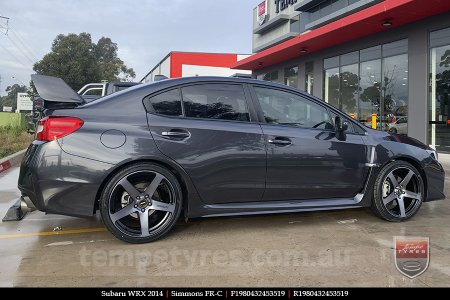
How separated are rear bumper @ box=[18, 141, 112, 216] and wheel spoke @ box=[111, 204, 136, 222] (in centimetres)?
21

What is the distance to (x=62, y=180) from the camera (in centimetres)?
352

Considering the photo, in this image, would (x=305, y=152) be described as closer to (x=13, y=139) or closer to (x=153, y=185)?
(x=153, y=185)

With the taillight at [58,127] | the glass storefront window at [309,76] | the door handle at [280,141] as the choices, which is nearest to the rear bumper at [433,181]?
the door handle at [280,141]

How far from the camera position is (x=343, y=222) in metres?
4.65

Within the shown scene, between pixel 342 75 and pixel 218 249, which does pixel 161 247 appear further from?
pixel 342 75

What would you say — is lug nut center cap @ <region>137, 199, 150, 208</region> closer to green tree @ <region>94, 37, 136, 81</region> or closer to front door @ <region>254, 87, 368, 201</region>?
front door @ <region>254, 87, 368, 201</region>

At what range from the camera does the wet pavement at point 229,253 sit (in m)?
3.01

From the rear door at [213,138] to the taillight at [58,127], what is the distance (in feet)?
2.18

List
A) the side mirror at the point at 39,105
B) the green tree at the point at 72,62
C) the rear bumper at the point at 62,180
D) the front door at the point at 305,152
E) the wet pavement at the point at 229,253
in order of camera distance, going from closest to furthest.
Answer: the wet pavement at the point at 229,253
the rear bumper at the point at 62,180
the front door at the point at 305,152
the side mirror at the point at 39,105
the green tree at the point at 72,62

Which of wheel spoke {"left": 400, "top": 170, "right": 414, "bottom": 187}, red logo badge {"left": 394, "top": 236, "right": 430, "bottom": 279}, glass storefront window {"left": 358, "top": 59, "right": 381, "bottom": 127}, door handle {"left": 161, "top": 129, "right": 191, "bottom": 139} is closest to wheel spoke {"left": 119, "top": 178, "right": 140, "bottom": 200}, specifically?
door handle {"left": 161, "top": 129, "right": 191, "bottom": 139}

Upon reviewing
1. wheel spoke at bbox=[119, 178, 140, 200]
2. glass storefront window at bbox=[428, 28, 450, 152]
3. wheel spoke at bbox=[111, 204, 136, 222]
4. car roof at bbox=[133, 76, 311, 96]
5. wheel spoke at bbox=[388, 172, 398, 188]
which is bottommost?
wheel spoke at bbox=[111, 204, 136, 222]

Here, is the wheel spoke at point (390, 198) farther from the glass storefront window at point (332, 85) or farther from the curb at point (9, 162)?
the glass storefront window at point (332, 85)

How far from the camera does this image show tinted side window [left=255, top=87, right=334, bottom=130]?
425 centimetres
